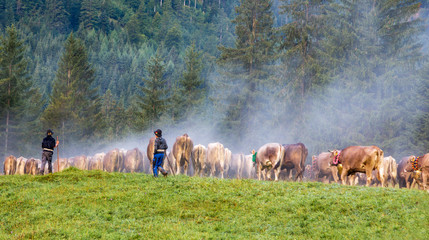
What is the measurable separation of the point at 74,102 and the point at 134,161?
3739 centimetres

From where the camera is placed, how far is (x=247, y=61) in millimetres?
52719

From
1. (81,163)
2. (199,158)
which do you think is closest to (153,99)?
(81,163)

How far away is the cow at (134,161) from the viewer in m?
33.5

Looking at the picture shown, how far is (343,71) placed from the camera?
1663 inches

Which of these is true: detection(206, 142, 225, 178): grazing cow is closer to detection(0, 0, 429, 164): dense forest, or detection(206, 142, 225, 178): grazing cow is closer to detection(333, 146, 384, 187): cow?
detection(333, 146, 384, 187): cow

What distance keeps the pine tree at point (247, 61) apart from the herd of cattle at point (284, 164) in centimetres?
1618

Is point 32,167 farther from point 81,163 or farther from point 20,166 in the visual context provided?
point 81,163

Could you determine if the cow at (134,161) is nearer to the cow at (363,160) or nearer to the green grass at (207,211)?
the green grass at (207,211)

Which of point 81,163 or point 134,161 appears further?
point 81,163

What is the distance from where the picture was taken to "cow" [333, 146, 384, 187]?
18.8 metres

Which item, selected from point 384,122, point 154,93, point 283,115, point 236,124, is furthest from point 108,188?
point 154,93

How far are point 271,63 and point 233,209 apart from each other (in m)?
41.9

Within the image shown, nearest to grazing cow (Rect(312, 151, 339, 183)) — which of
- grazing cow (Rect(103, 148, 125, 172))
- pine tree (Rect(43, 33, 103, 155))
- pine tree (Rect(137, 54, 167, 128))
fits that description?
grazing cow (Rect(103, 148, 125, 172))

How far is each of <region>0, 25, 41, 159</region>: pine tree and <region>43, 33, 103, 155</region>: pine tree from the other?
345 cm
